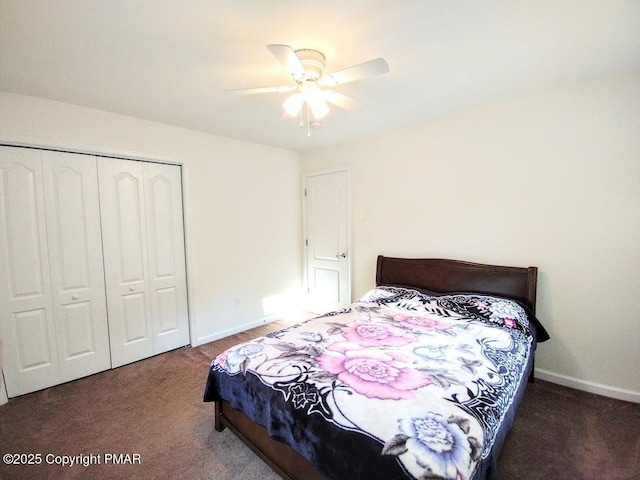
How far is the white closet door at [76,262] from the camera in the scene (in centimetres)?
251

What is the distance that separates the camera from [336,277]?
4023 mm

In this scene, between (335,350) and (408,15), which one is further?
(335,350)

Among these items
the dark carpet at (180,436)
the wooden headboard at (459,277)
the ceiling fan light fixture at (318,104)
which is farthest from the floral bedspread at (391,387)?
the ceiling fan light fixture at (318,104)

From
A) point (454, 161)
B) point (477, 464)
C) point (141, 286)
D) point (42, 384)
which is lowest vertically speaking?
point (42, 384)

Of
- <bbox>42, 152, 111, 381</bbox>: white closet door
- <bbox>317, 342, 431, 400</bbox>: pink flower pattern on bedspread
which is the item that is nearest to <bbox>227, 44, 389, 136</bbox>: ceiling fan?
<bbox>317, 342, 431, 400</bbox>: pink flower pattern on bedspread

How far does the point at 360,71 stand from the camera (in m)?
1.62

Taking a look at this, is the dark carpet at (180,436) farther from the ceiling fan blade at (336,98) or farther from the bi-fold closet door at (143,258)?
the ceiling fan blade at (336,98)

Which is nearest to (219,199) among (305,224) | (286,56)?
(305,224)

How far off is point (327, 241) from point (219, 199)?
4.95 ft

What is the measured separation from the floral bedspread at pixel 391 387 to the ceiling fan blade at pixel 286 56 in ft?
5.41

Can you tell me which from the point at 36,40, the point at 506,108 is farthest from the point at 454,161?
Answer: the point at 36,40

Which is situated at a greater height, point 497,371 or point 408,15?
point 408,15

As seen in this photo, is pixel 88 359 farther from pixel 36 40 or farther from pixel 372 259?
pixel 372 259

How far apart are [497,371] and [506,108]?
87.9 inches
